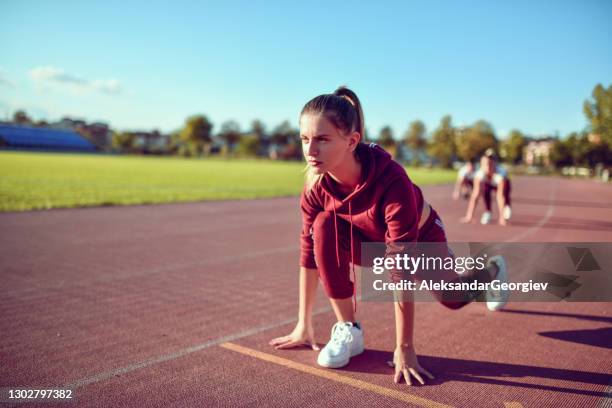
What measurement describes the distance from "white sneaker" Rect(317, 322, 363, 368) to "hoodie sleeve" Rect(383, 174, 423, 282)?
659 millimetres

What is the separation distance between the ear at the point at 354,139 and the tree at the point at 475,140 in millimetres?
76686

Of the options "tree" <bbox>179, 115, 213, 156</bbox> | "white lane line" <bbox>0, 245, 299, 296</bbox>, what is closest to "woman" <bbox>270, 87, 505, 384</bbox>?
"white lane line" <bbox>0, 245, 299, 296</bbox>

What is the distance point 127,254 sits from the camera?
6.02 metres

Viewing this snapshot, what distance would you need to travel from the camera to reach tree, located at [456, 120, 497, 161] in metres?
76.5

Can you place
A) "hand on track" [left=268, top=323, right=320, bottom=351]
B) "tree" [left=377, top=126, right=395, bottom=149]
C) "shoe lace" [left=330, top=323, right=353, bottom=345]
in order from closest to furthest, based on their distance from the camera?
"shoe lace" [left=330, top=323, right=353, bottom=345]
"hand on track" [left=268, top=323, right=320, bottom=351]
"tree" [left=377, top=126, right=395, bottom=149]

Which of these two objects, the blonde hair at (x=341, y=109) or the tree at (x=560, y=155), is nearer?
the blonde hair at (x=341, y=109)

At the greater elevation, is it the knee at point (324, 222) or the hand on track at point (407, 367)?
the knee at point (324, 222)

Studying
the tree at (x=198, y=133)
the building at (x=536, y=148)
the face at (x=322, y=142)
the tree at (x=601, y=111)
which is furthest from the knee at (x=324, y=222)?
the building at (x=536, y=148)

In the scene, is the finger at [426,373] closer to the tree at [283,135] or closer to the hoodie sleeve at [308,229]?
the hoodie sleeve at [308,229]

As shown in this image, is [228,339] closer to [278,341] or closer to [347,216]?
[278,341]

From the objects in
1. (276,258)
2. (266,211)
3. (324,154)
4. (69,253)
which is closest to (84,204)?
(266,211)

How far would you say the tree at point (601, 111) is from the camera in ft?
88.8

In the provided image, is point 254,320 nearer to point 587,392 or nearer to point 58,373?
point 58,373

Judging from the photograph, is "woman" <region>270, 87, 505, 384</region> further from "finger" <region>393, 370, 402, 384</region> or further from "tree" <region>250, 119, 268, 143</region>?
"tree" <region>250, 119, 268, 143</region>
